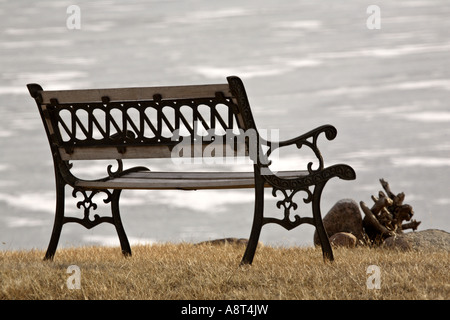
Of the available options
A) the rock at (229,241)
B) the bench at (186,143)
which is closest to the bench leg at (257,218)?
the bench at (186,143)

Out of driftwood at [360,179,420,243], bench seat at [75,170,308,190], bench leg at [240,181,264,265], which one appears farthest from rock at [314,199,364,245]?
bench leg at [240,181,264,265]

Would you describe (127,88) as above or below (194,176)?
above

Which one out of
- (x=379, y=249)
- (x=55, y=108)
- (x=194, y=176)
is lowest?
(x=379, y=249)

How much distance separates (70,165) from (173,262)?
148 cm

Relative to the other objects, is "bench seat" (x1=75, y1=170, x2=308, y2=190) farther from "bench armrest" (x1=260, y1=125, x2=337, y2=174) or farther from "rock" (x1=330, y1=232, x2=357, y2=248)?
"rock" (x1=330, y1=232, x2=357, y2=248)

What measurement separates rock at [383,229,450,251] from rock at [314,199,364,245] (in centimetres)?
57

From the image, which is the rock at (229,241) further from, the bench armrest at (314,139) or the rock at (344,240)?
the bench armrest at (314,139)

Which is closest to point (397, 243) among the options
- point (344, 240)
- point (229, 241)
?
point (344, 240)

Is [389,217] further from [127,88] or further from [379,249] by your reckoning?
[127,88]

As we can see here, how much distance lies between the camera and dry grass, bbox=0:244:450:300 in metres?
5.25

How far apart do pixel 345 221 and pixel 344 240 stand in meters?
0.74

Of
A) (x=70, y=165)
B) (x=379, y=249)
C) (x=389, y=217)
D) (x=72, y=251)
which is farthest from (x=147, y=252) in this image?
(x=389, y=217)

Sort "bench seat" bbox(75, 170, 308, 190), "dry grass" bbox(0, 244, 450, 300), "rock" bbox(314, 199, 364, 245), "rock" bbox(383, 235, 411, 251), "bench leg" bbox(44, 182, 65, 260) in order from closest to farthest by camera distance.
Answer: "dry grass" bbox(0, 244, 450, 300) → "bench seat" bbox(75, 170, 308, 190) → "bench leg" bbox(44, 182, 65, 260) → "rock" bbox(383, 235, 411, 251) → "rock" bbox(314, 199, 364, 245)

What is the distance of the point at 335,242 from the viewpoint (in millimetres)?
9094
